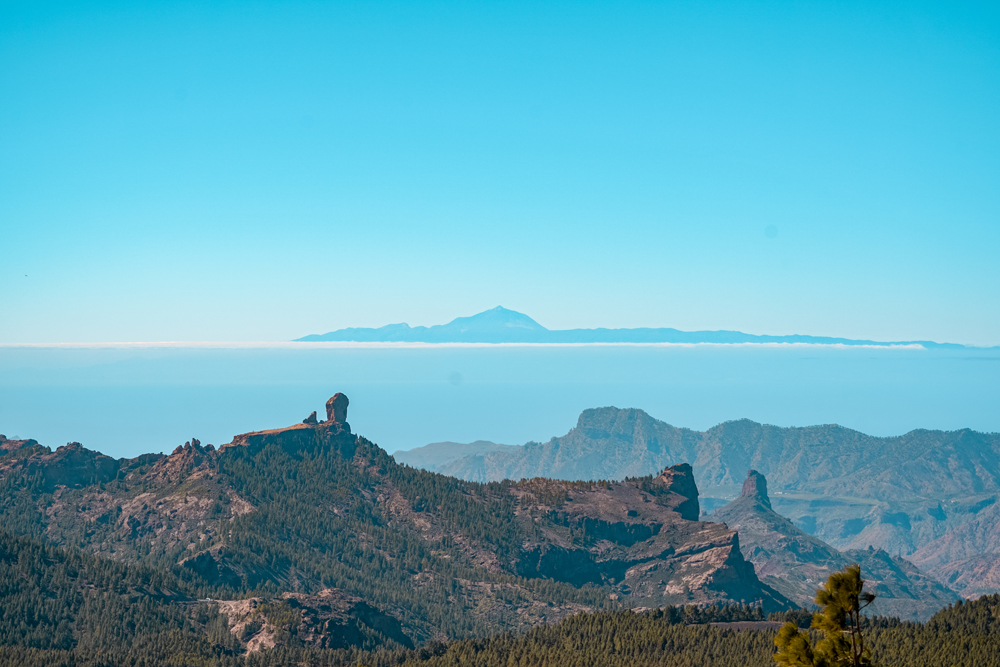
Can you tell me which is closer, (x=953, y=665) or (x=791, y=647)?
(x=791, y=647)

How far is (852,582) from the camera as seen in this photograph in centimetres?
6162

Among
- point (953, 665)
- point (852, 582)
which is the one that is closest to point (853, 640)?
point (852, 582)

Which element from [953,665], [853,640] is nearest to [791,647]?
[853,640]

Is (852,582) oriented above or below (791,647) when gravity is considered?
above

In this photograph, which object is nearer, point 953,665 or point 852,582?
point 852,582

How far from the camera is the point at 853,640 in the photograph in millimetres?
61406

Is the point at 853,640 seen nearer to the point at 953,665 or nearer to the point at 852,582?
the point at 852,582

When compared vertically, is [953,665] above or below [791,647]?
below

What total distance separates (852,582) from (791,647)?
240 inches

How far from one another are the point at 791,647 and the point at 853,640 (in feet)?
13.2

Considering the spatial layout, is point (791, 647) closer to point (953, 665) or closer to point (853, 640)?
point (853, 640)

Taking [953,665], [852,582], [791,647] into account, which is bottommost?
[953,665]

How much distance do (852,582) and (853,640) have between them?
3.77 metres

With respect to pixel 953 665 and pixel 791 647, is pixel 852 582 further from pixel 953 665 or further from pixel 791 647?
pixel 953 665
